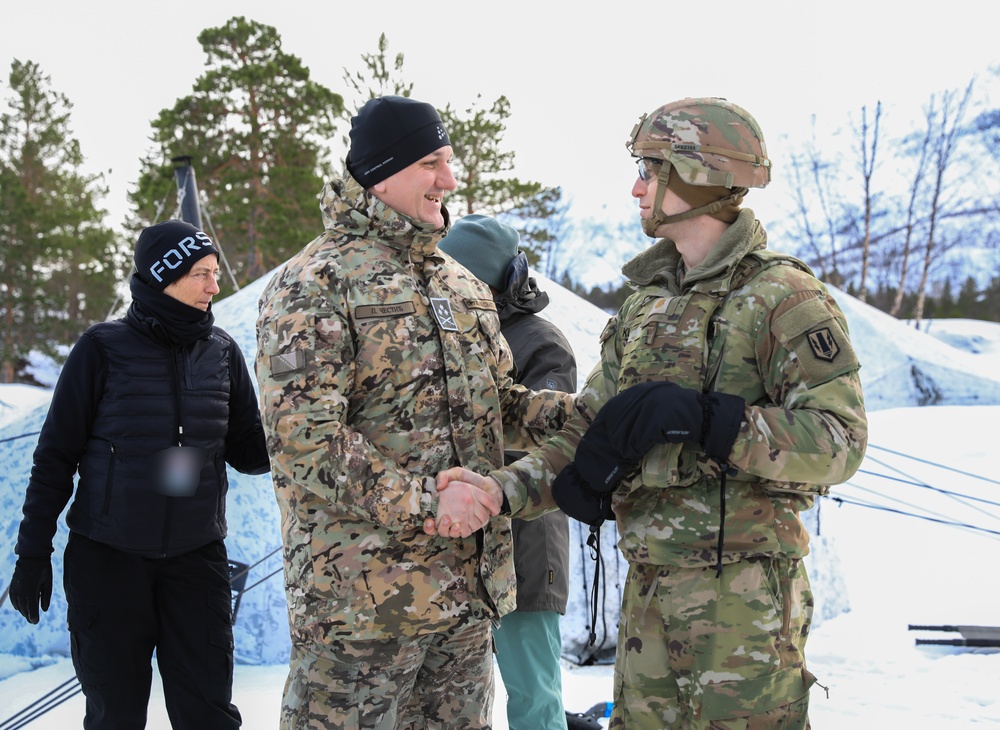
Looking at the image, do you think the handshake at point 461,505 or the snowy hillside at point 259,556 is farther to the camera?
the snowy hillside at point 259,556

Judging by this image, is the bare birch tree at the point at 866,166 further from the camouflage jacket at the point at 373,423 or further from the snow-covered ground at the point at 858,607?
the camouflage jacket at the point at 373,423

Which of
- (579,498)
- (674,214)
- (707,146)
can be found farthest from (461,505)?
(707,146)

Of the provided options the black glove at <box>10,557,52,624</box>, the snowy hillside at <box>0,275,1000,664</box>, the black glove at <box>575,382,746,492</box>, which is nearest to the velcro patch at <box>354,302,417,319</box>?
the black glove at <box>575,382,746,492</box>

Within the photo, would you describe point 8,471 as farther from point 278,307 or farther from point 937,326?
point 937,326

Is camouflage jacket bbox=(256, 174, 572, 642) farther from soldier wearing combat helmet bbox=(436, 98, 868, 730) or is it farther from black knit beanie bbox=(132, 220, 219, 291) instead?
black knit beanie bbox=(132, 220, 219, 291)

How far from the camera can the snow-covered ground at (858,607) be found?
151 inches

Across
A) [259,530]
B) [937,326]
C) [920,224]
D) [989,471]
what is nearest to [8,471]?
[259,530]

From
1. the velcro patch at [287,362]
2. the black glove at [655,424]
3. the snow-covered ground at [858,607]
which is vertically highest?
the velcro patch at [287,362]

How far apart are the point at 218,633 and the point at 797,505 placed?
1.86m

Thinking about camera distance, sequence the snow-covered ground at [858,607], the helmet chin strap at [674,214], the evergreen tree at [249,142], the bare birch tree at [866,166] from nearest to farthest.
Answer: the helmet chin strap at [674,214]
the snow-covered ground at [858,607]
the evergreen tree at [249,142]
the bare birch tree at [866,166]

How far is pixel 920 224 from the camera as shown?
82.5 feet

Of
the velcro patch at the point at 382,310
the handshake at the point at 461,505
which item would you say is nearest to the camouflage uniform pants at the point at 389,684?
the handshake at the point at 461,505

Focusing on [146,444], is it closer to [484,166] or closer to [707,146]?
[707,146]

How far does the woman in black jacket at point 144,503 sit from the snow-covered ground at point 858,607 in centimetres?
110
